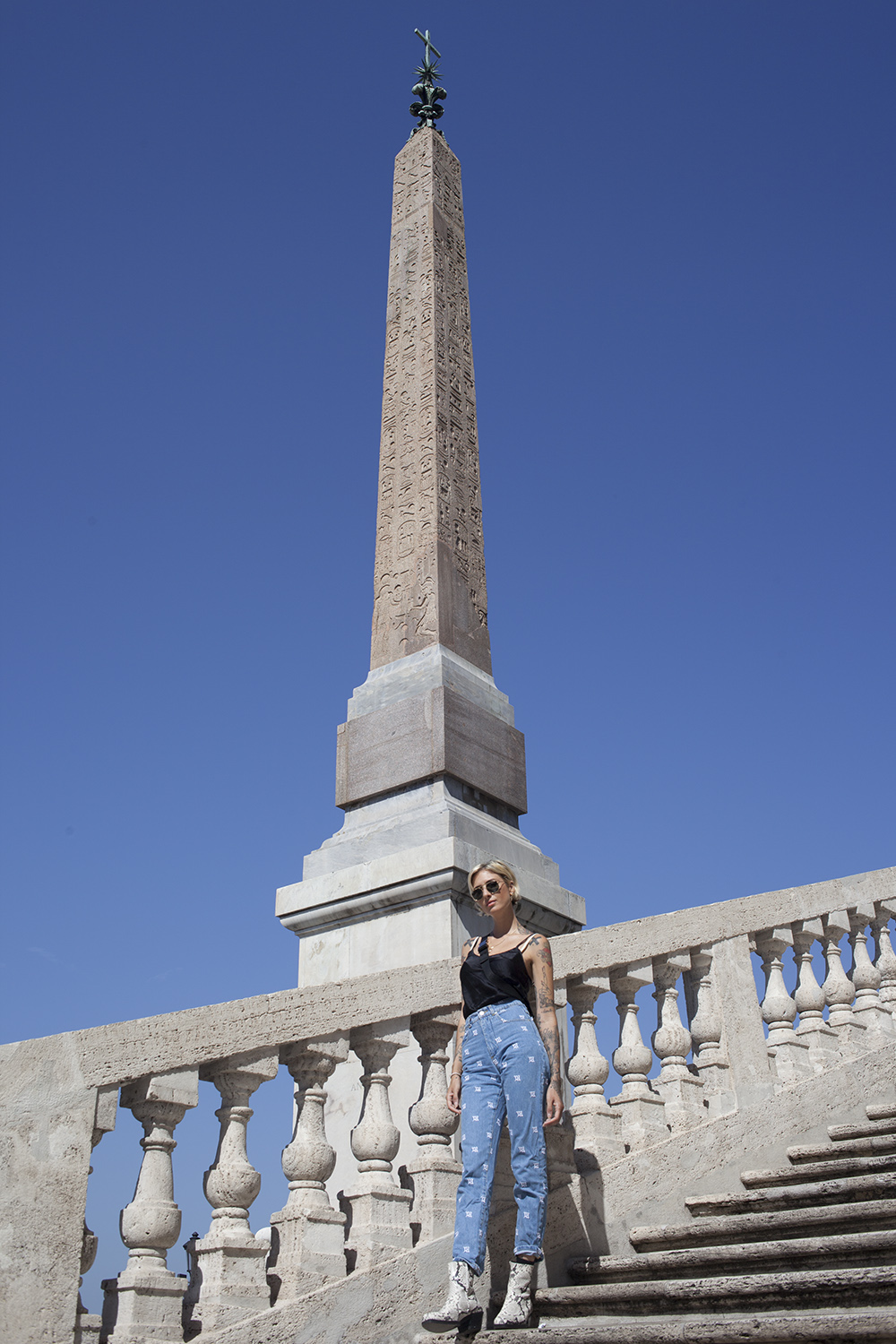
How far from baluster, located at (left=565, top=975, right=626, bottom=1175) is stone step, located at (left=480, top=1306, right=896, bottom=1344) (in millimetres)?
1294

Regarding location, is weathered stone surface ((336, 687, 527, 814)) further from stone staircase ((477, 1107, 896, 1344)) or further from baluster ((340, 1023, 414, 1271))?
baluster ((340, 1023, 414, 1271))

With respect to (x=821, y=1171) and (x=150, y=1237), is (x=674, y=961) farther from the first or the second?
(x=150, y=1237)

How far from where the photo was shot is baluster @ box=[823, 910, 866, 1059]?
8070 mm

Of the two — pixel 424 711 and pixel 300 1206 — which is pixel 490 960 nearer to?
pixel 300 1206

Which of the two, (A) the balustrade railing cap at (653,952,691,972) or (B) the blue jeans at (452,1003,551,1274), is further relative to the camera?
(A) the balustrade railing cap at (653,952,691,972)

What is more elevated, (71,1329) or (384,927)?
(384,927)

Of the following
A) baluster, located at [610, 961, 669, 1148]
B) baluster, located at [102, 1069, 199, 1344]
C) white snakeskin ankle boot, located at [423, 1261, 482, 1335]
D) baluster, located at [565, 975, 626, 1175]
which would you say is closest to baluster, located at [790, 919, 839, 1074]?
baluster, located at [610, 961, 669, 1148]

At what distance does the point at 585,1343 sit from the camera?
4273 mm

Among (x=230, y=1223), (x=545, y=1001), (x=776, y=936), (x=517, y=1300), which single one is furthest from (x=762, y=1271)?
(x=776, y=936)

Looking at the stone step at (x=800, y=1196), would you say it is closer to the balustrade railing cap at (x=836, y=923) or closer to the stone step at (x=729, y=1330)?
the stone step at (x=729, y=1330)

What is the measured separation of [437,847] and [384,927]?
0.78m

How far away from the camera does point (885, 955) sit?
9109 millimetres

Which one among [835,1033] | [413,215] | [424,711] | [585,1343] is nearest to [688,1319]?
[585,1343]

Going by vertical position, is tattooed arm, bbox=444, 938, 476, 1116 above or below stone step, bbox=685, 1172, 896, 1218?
above
